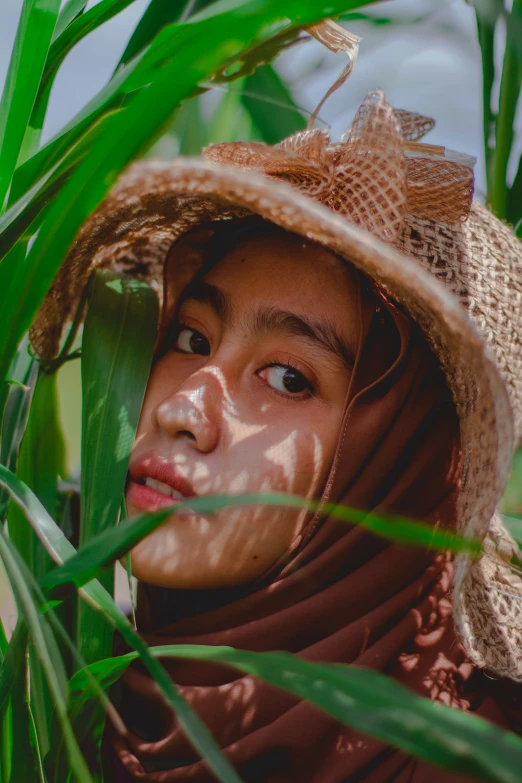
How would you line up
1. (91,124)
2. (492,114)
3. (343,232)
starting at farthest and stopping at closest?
1. (492,114)
2. (91,124)
3. (343,232)

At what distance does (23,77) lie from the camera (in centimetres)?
62

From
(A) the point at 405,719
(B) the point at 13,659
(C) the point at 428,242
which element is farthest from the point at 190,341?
(A) the point at 405,719

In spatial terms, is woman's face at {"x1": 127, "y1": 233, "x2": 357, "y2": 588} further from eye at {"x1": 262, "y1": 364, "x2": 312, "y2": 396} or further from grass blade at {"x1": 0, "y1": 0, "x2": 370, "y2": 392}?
grass blade at {"x1": 0, "y1": 0, "x2": 370, "y2": 392}

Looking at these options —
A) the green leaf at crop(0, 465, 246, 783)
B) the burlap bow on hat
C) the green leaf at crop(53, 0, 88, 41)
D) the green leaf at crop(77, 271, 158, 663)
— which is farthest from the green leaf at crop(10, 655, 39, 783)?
the green leaf at crop(53, 0, 88, 41)

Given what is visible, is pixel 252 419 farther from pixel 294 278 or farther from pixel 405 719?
pixel 405 719

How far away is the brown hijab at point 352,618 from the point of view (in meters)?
0.66

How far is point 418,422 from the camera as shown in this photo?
2.38 ft

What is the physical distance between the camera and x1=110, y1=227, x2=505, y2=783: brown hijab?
657 millimetres

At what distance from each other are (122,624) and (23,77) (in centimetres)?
50

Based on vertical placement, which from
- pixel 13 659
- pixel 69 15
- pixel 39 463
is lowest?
pixel 13 659

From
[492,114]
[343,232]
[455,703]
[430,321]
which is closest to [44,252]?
[343,232]

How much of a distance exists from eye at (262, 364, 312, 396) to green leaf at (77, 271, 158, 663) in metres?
0.13

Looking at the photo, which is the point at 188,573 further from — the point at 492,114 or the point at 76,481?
the point at 492,114

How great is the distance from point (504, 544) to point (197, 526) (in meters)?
0.35
